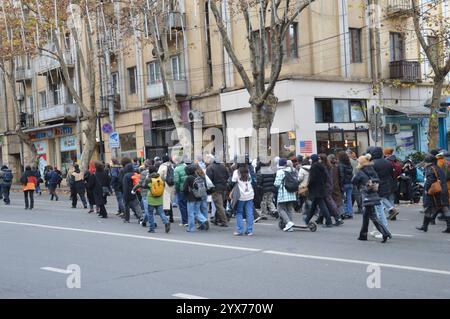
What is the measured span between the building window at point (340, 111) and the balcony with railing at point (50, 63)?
1896cm

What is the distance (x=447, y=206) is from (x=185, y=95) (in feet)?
64.1

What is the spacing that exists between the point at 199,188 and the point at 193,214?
0.69 m

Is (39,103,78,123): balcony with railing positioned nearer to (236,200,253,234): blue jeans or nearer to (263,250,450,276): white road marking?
(236,200,253,234): blue jeans

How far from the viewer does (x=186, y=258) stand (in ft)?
32.6

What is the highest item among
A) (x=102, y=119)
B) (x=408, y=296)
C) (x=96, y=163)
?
(x=102, y=119)

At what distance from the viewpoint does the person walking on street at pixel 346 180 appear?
1541 centimetres

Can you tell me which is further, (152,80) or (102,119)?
(102,119)

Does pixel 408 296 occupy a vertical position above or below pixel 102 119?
below

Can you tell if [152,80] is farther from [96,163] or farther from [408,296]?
[408,296]

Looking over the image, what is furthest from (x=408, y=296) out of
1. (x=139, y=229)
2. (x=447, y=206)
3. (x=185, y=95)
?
(x=185, y=95)

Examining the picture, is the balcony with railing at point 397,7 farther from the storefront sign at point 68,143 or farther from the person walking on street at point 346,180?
the storefront sign at point 68,143

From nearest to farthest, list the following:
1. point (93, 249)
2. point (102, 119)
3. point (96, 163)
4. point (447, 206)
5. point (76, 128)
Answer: point (93, 249)
point (447, 206)
point (96, 163)
point (102, 119)
point (76, 128)

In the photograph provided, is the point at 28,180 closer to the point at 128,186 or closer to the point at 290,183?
the point at 128,186

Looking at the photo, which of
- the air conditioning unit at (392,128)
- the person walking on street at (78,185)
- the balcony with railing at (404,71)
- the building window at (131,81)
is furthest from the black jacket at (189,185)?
the building window at (131,81)
